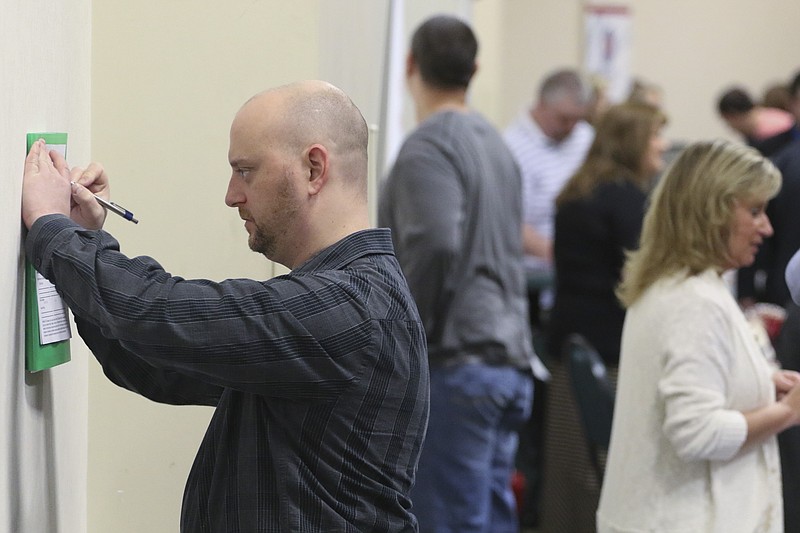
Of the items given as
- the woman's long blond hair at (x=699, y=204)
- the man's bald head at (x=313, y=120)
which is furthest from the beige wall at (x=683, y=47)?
the man's bald head at (x=313, y=120)

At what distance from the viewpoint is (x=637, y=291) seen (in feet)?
7.38

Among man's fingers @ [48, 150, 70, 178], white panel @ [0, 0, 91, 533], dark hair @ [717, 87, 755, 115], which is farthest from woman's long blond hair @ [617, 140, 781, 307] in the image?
dark hair @ [717, 87, 755, 115]

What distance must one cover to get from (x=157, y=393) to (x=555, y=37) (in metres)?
8.48

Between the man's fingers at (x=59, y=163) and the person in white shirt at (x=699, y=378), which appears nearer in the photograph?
the man's fingers at (x=59, y=163)

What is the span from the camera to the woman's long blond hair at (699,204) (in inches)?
85.0

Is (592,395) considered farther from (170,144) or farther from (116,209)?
(116,209)

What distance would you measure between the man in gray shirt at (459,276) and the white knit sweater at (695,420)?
80 centimetres

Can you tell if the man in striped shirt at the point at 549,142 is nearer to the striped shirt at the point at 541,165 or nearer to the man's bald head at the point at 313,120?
the striped shirt at the point at 541,165

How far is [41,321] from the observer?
1.42 meters

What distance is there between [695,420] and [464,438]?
40.5 inches

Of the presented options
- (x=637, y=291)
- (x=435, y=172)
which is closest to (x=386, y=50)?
(x=435, y=172)

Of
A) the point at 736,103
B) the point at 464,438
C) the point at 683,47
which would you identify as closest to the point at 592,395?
the point at 464,438

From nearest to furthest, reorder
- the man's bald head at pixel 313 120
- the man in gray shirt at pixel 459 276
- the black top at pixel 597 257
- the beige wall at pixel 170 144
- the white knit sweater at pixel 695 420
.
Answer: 1. the man's bald head at pixel 313 120
2. the beige wall at pixel 170 144
3. the white knit sweater at pixel 695 420
4. the man in gray shirt at pixel 459 276
5. the black top at pixel 597 257

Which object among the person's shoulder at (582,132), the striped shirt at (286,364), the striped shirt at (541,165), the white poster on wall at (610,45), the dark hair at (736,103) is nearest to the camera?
the striped shirt at (286,364)
